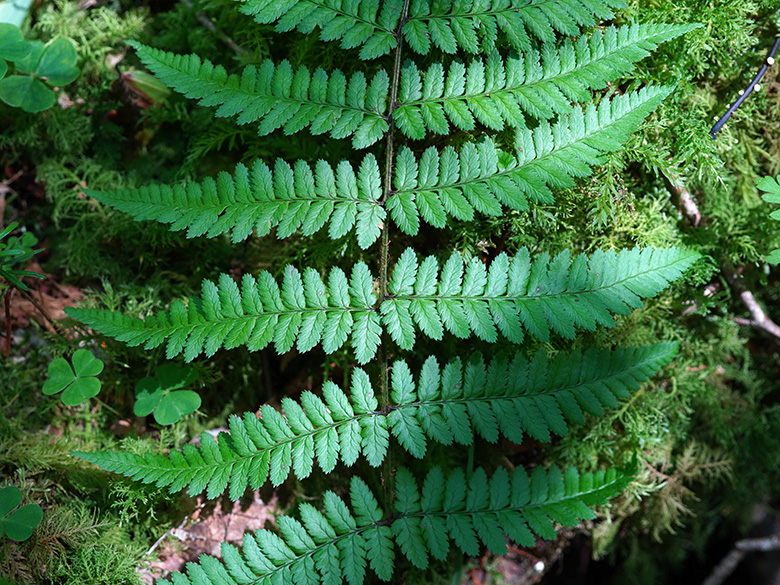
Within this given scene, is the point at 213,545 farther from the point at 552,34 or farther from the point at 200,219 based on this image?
the point at 552,34

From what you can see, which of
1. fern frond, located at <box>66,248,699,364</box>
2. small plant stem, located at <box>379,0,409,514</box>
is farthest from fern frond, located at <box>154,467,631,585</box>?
fern frond, located at <box>66,248,699,364</box>

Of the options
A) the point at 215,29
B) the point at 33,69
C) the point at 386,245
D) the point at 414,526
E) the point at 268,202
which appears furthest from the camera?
the point at 215,29

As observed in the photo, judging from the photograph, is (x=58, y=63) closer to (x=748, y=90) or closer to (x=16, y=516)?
(x=16, y=516)

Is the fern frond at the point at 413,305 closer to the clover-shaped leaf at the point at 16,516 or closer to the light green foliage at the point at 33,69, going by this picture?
the clover-shaped leaf at the point at 16,516

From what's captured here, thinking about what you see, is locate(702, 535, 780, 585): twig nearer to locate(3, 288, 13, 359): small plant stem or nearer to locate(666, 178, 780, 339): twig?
locate(666, 178, 780, 339): twig

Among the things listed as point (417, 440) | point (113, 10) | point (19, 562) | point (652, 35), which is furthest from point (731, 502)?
point (113, 10)

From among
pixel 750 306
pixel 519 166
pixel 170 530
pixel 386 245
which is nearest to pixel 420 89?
pixel 519 166

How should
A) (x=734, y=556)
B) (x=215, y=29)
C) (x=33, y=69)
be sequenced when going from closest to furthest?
1. (x=33, y=69)
2. (x=215, y=29)
3. (x=734, y=556)
